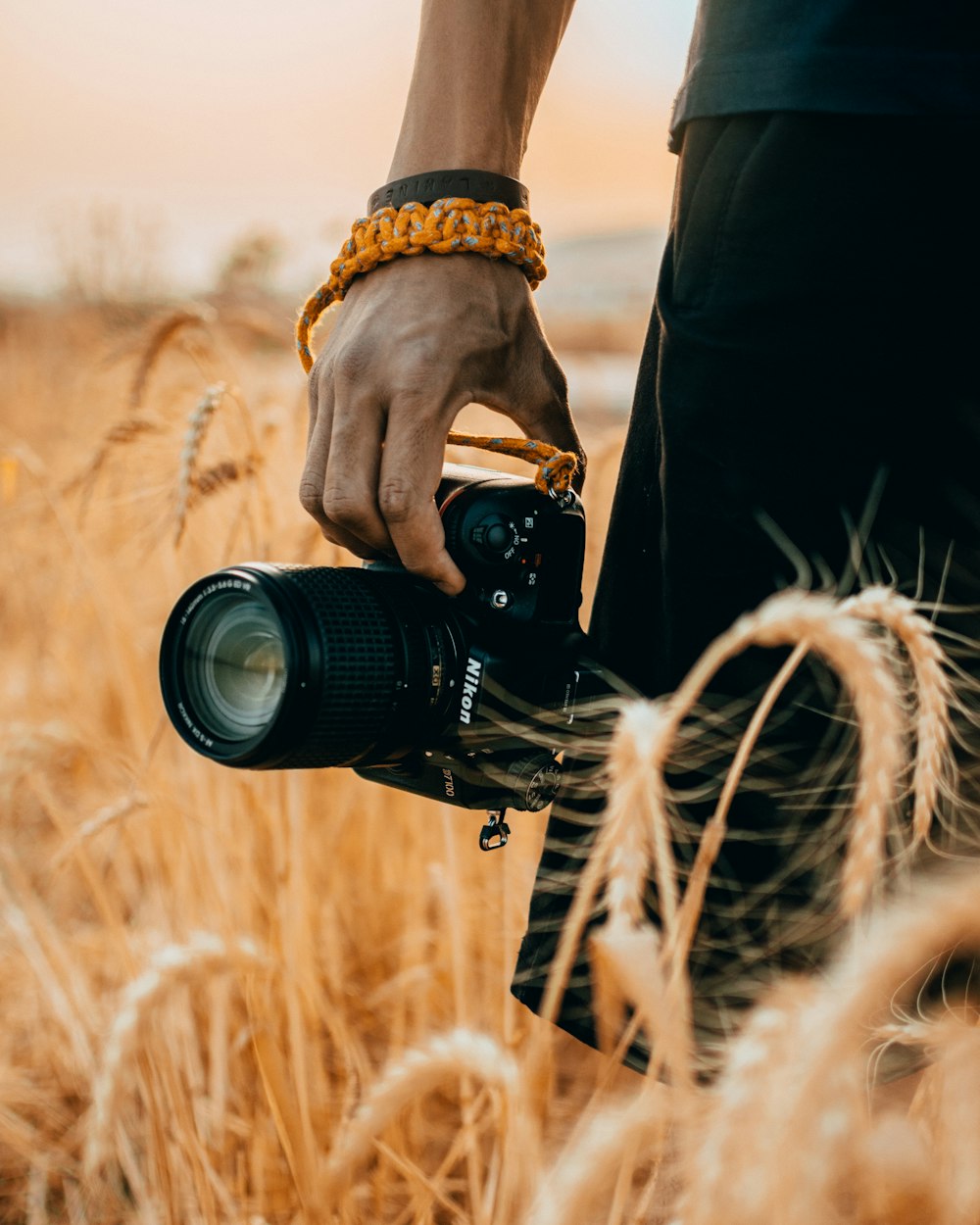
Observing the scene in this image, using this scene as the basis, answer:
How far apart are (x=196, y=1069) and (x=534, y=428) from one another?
0.84 meters

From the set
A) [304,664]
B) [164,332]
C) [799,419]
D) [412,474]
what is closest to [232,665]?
[304,664]

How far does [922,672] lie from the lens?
63 cm

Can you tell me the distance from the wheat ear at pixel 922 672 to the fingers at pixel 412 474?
0.99 feet

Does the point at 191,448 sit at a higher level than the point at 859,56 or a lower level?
lower

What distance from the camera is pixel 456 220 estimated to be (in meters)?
0.77

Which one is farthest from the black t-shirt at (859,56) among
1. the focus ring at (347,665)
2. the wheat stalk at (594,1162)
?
the wheat stalk at (594,1162)

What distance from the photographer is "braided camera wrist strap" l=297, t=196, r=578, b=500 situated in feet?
2.54

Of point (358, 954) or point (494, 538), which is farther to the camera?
point (358, 954)

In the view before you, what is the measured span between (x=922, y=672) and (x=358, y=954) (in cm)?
115

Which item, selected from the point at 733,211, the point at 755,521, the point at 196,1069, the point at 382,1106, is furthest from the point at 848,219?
the point at 196,1069

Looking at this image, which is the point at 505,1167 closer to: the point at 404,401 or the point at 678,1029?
the point at 678,1029

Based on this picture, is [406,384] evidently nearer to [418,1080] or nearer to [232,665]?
[232,665]

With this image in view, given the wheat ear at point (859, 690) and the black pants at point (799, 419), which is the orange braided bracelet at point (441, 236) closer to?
the black pants at point (799, 419)

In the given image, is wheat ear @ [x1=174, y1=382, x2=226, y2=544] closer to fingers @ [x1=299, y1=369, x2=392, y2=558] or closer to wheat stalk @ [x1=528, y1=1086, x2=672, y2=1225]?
fingers @ [x1=299, y1=369, x2=392, y2=558]
